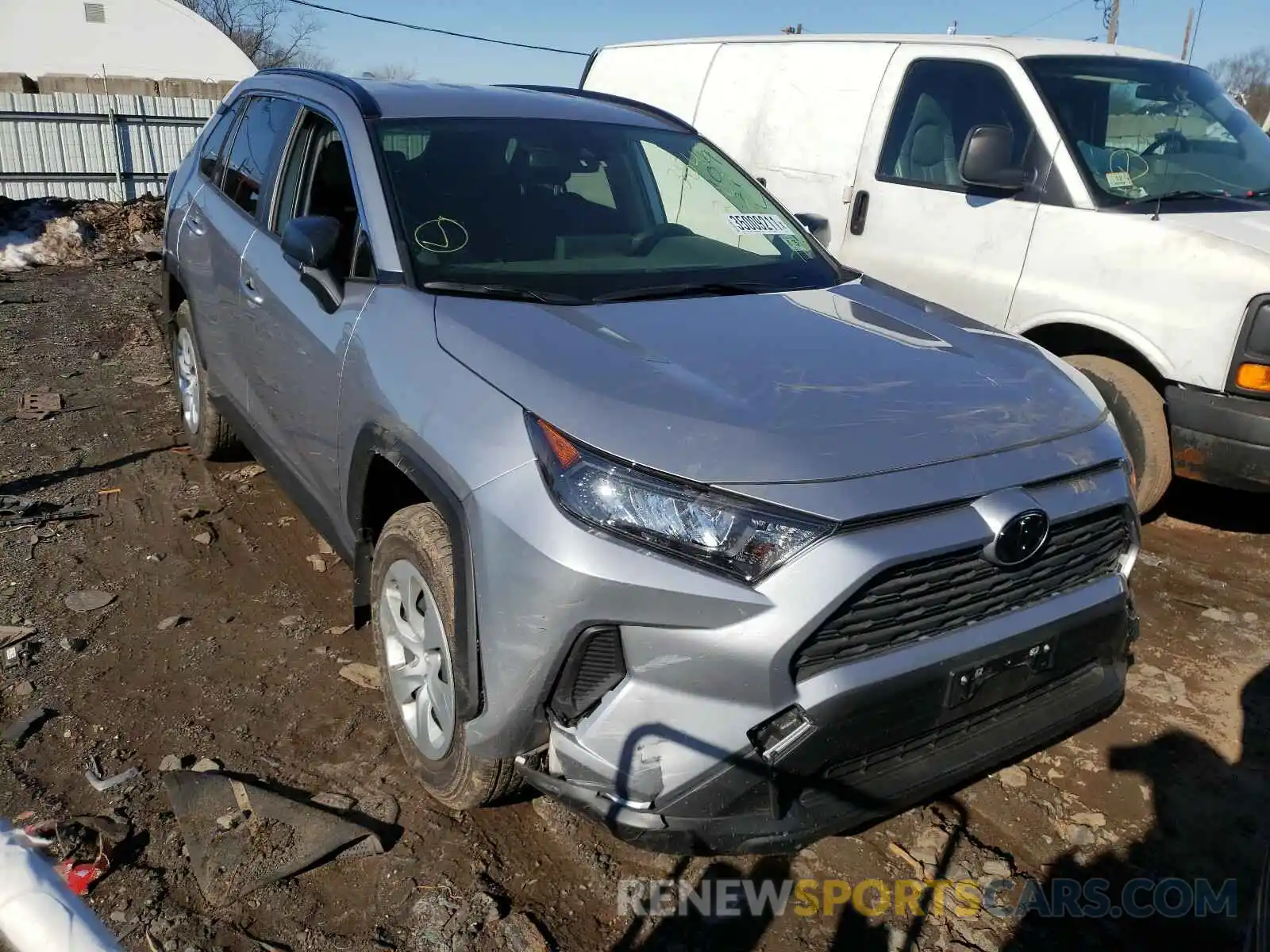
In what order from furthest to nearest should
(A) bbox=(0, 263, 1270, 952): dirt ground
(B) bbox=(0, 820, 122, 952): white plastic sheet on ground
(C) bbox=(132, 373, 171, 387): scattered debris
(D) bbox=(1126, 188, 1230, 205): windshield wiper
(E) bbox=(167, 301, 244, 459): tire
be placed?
(C) bbox=(132, 373, 171, 387): scattered debris < (E) bbox=(167, 301, 244, 459): tire < (D) bbox=(1126, 188, 1230, 205): windshield wiper < (A) bbox=(0, 263, 1270, 952): dirt ground < (B) bbox=(0, 820, 122, 952): white plastic sheet on ground

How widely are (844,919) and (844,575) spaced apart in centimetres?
100

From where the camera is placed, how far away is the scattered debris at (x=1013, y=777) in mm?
3043

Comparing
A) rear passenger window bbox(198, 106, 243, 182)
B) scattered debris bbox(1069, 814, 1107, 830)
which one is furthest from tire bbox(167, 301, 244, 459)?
scattered debris bbox(1069, 814, 1107, 830)

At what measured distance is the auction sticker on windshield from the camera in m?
3.73

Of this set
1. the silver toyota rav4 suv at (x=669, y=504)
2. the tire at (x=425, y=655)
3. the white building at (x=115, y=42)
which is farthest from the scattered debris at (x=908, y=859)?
the white building at (x=115, y=42)

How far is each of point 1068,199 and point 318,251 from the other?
130 inches

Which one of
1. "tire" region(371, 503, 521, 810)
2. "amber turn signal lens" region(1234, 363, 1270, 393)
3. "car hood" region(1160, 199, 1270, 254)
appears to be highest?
"car hood" region(1160, 199, 1270, 254)

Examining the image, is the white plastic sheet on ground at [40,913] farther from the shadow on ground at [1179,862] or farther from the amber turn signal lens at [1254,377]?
the amber turn signal lens at [1254,377]

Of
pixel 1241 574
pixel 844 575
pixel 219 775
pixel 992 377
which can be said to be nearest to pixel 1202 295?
pixel 1241 574

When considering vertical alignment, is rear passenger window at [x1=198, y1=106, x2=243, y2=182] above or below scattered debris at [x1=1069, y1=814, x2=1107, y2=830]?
above

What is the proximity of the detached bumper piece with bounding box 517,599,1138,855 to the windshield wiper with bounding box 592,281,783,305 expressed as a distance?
54.3 inches

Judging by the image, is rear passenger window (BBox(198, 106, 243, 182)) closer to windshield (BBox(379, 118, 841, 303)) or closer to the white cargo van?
windshield (BBox(379, 118, 841, 303))

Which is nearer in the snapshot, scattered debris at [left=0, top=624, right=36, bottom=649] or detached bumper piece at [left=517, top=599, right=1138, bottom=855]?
detached bumper piece at [left=517, top=599, right=1138, bottom=855]

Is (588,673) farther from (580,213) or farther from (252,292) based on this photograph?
(252,292)
